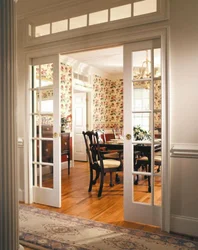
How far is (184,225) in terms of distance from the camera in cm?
272

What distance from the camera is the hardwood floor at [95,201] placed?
3.18 m

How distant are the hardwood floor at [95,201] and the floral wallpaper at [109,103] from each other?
3.62 m

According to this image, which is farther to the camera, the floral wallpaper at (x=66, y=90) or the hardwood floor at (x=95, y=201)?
the floral wallpaper at (x=66, y=90)

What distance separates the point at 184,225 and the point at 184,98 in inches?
53.4

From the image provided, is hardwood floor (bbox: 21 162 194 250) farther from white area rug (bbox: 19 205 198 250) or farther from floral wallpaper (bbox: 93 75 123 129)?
floral wallpaper (bbox: 93 75 123 129)

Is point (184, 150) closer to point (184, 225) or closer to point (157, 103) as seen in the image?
point (157, 103)

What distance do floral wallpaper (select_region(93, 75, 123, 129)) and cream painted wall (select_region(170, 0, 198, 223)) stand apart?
5.59m

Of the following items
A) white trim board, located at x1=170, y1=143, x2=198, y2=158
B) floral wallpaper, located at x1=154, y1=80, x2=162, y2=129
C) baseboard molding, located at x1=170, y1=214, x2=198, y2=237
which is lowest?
baseboard molding, located at x1=170, y1=214, x2=198, y2=237

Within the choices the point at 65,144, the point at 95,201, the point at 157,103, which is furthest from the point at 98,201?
the point at 65,144

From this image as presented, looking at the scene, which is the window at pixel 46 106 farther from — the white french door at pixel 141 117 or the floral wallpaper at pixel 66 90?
the floral wallpaper at pixel 66 90

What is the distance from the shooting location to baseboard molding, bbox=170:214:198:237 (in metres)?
2.68

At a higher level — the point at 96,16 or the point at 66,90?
the point at 96,16

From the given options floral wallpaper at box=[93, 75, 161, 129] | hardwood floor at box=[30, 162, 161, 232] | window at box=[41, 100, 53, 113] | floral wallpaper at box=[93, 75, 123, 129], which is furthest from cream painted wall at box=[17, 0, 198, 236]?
floral wallpaper at box=[93, 75, 123, 129]

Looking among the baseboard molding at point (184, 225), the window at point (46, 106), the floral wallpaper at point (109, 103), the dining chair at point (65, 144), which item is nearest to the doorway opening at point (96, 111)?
the floral wallpaper at point (109, 103)
